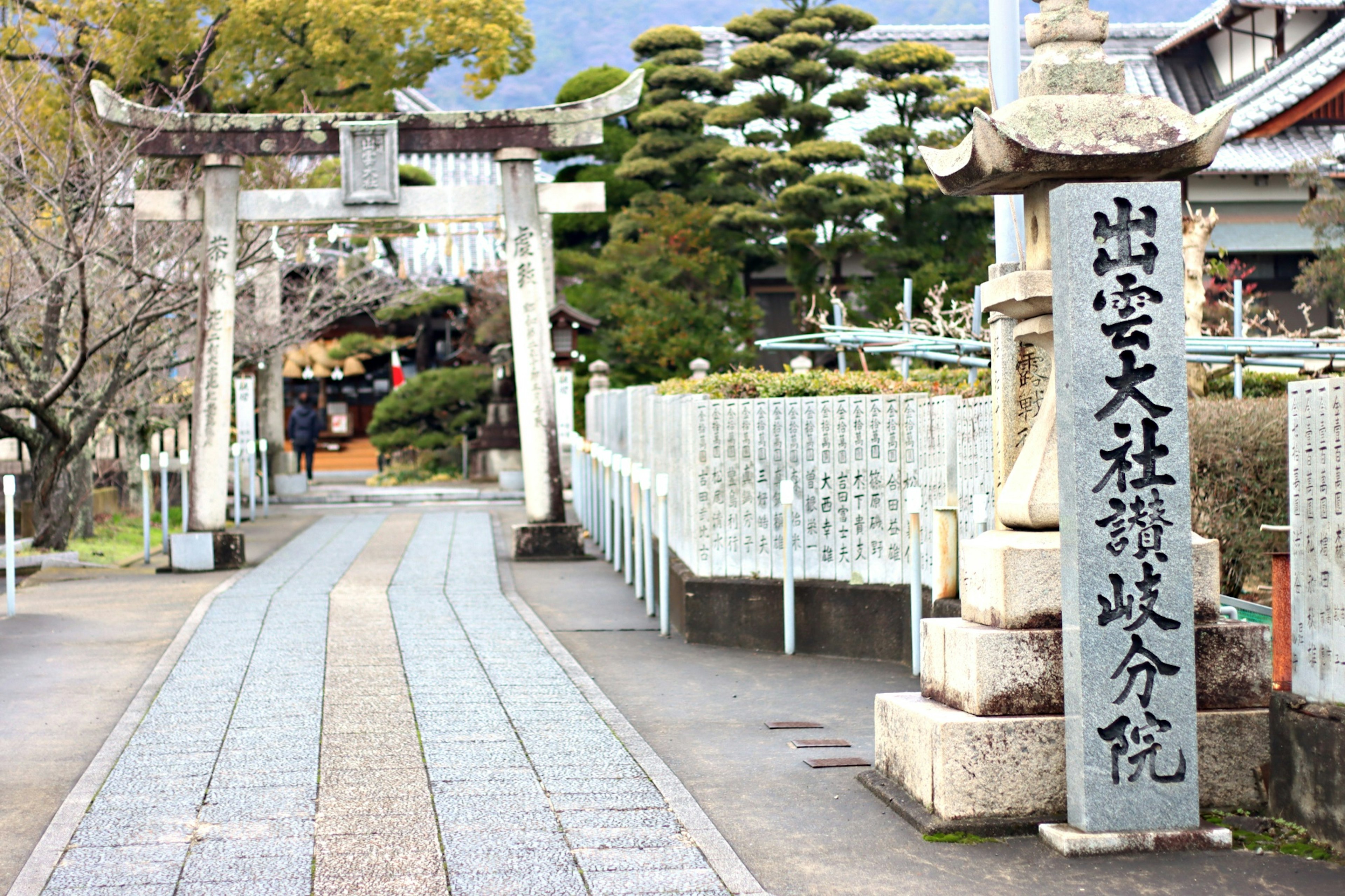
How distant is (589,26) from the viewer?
11888 centimetres

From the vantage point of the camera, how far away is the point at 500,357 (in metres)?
29.1

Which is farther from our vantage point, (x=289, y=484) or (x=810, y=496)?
(x=289, y=484)

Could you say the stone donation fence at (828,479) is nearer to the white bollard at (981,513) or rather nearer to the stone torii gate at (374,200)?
the white bollard at (981,513)

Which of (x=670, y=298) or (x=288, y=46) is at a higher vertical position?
(x=288, y=46)

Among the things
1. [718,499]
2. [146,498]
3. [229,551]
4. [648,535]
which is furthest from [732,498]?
[146,498]

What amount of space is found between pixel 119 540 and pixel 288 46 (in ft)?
27.6

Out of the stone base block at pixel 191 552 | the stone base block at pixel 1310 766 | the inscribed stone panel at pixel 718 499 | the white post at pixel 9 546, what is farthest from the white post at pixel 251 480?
the stone base block at pixel 1310 766

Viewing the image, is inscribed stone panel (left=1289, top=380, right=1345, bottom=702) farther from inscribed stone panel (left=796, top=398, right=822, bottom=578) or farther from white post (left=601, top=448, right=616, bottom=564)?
white post (left=601, top=448, right=616, bottom=564)

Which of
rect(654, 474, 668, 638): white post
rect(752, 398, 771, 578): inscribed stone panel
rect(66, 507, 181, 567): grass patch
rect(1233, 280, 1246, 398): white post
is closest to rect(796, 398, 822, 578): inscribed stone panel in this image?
rect(752, 398, 771, 578): inscribed stone panel

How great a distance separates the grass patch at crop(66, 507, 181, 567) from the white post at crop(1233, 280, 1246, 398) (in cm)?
1197

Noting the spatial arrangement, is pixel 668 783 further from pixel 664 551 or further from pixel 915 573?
pixel 664 551

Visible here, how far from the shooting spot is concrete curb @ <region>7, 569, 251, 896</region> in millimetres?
4629

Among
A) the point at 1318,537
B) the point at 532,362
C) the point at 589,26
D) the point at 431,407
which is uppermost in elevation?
the point at 589,26

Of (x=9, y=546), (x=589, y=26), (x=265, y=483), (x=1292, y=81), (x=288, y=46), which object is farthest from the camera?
(x=589, y=26)
